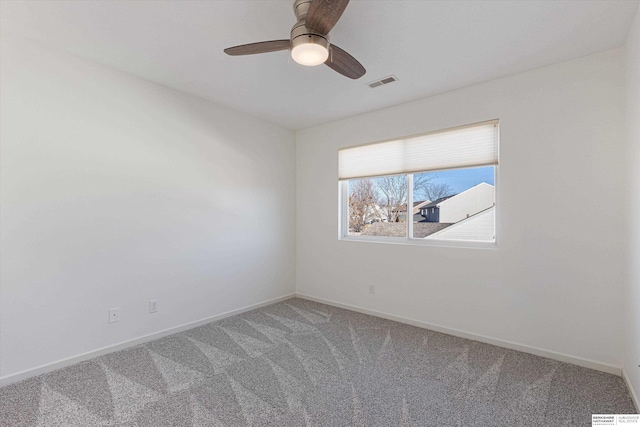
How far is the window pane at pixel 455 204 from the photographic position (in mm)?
3012

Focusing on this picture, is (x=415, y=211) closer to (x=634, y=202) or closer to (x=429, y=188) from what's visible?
(x=429, y=188)

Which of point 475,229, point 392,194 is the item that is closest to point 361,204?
point 392,194

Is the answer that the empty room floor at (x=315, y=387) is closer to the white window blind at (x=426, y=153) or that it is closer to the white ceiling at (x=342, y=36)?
the white window blind at (x=426, y=153)

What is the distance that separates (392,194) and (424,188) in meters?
0.42

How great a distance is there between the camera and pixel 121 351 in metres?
2.68

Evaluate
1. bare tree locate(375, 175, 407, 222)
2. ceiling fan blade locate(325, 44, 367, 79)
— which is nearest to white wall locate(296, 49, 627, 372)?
bare tree locate(375, 175, 407, 222)

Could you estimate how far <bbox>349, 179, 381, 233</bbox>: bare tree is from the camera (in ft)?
12.9

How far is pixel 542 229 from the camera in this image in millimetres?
2590

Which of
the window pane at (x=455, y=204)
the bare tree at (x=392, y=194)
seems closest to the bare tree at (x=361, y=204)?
the bare tree at (x=392, y=194)

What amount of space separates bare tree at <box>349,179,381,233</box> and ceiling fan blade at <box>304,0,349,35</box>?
249 cm

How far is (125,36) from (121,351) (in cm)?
265

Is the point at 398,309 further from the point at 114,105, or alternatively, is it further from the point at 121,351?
the point at 114,105

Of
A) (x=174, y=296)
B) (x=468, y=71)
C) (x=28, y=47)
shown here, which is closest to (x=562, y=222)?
(x=468, y=71)

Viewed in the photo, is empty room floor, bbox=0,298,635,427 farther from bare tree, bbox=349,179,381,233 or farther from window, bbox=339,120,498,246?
bare tree, bbox=349,179,381,233
